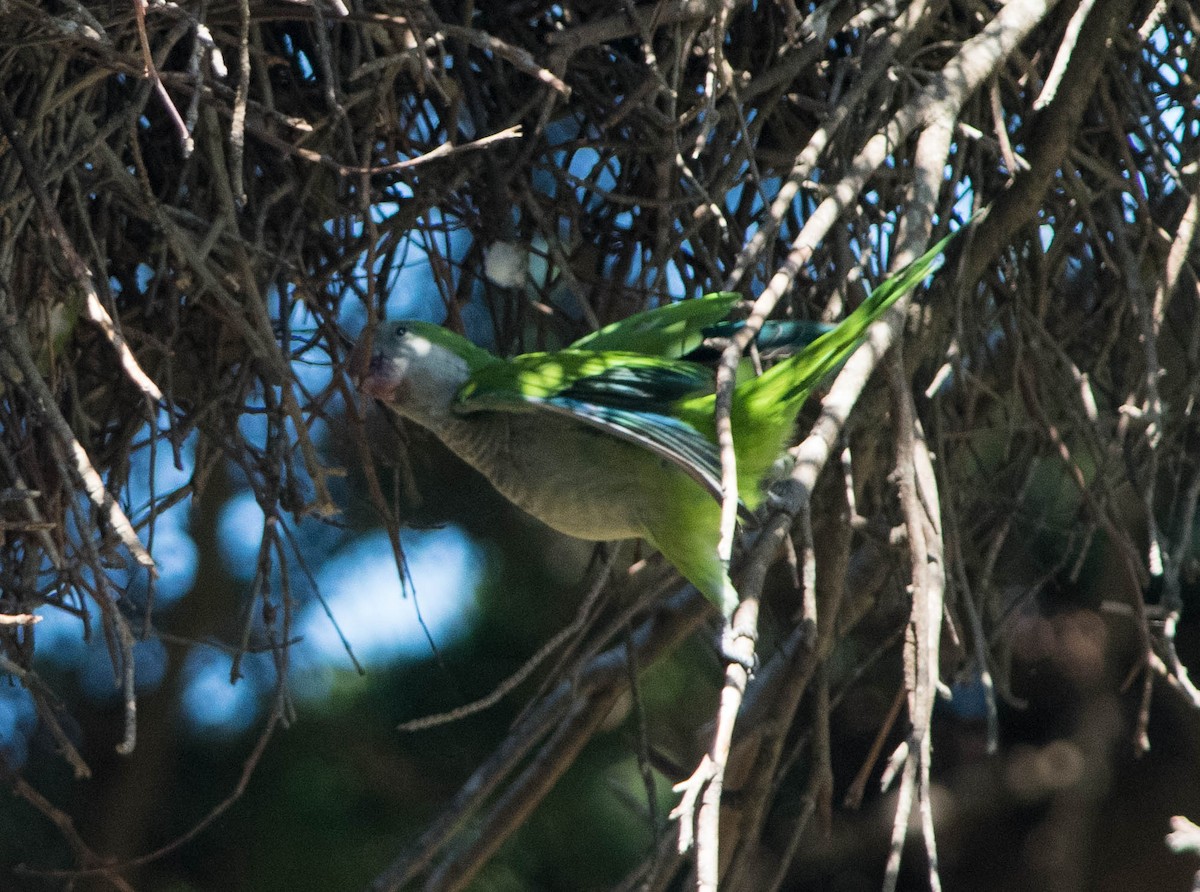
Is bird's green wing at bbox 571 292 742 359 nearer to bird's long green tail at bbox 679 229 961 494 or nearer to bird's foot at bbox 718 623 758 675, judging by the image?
bird's long green tail at bbox 679 229 961 494

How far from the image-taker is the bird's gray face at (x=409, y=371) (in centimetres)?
153

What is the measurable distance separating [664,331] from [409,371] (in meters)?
0.29

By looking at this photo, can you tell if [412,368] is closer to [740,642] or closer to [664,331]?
[664,331]

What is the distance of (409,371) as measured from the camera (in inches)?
60.9

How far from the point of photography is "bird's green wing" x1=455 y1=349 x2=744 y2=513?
1.34m

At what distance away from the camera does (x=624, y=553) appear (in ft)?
6.59

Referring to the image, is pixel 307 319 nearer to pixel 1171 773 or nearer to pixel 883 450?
pixel 883 450

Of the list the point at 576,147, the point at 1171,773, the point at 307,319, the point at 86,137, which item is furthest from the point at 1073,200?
the point at 1171,773

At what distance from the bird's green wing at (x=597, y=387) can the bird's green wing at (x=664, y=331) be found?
0.04 metres

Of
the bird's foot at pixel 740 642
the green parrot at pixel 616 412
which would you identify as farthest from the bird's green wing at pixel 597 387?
the bird's foot at pixel 740 642

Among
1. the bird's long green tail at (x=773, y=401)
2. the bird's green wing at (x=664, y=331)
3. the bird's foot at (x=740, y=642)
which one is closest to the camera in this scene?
the bird's foot at (x=740, y=642)

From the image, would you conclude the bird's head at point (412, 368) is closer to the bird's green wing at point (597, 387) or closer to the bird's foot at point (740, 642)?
the bird's green wing at point (597, 387)

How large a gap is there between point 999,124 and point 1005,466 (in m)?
0.56

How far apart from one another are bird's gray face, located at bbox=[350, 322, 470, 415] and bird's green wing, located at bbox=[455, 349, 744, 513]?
2.1 inches
